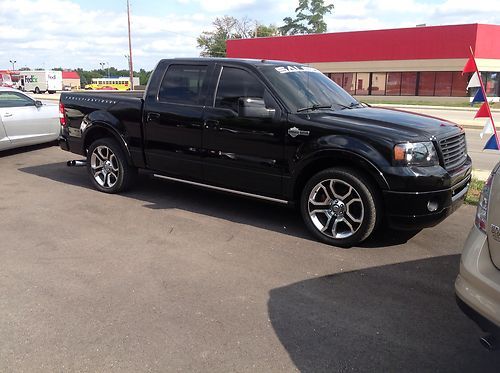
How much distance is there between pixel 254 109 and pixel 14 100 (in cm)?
680

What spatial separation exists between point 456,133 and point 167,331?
3.62 meters

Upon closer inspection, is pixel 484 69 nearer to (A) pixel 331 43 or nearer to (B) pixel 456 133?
(A) pixel 331 43

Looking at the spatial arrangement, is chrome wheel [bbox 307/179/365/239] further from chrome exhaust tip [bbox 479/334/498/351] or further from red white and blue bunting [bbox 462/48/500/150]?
red white and blue bunting [bbox 462/48/500/150]

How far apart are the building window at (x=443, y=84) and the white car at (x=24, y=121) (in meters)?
36.7

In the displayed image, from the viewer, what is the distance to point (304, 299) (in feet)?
12.5

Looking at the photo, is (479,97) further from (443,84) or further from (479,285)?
(443,84)

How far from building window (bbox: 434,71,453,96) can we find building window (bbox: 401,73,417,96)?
6.03 ft

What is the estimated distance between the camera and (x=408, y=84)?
42.4m

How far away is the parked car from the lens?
8.22ft

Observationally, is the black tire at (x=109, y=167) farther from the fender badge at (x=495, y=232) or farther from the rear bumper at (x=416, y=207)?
the fender badge at (x=495, y=232)

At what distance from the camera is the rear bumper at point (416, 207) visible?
14.8ft

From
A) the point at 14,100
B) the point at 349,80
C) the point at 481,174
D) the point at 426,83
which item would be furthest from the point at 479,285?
the point at 349,80

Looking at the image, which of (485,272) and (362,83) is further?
(362,83)

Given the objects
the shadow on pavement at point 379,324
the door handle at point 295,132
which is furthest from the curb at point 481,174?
the door handle at point 295,132
